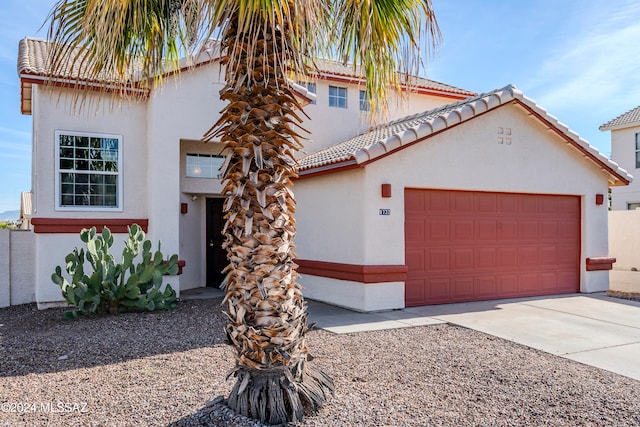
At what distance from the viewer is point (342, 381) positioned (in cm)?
596

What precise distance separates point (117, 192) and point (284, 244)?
8790 mm

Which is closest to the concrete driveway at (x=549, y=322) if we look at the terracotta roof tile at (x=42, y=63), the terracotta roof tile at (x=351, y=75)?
the terracotta roof tile at (x=42, y=63)

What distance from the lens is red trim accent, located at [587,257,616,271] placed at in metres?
13.2

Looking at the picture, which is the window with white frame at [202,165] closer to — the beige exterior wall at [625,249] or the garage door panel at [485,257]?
the garage door panel at [485,257]

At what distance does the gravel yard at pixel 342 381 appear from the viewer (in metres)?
4.94

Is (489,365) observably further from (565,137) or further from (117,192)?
(117,192)

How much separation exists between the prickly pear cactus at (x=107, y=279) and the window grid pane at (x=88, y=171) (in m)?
2.18

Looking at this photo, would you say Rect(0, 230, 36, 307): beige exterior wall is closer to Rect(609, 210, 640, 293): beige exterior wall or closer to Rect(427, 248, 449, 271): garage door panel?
Rect(427, 248, 449, 271): garage door panel

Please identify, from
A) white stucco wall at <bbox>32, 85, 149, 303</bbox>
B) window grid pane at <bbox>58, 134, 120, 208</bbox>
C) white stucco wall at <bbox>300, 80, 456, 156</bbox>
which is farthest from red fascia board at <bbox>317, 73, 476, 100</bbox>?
window grid pane at <bbox>58, 134, 120, 208</bbox>

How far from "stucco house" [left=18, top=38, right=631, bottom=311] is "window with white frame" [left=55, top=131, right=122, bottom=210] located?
0.08 ft

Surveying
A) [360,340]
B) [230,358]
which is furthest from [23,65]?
[360,340]

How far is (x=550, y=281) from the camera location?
512 inches

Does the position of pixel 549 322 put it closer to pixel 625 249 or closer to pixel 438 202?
pixel 438 202

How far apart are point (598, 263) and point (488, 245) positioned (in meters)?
3.62
